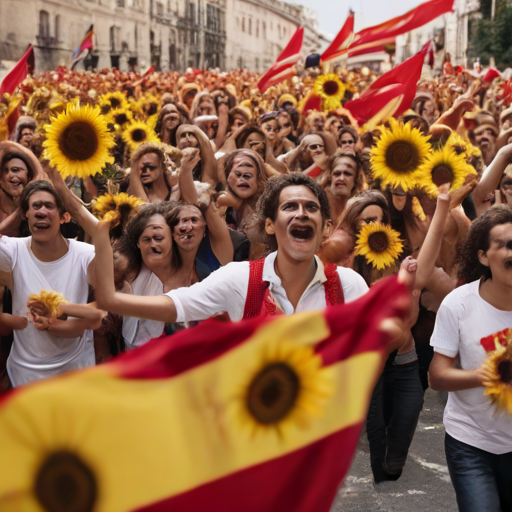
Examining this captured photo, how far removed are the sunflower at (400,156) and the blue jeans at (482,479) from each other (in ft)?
6.49

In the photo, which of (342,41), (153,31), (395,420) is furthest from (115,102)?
(153,31)

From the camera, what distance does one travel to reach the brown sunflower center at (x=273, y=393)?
2047mm

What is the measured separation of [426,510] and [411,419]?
0.54 metres

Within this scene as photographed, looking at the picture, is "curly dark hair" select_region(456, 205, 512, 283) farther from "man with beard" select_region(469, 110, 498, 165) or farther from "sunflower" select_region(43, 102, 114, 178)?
"man with beard" select_region(469, 110, 498, 165)

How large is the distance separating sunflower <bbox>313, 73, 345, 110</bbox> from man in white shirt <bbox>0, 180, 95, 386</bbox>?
9.53 meters

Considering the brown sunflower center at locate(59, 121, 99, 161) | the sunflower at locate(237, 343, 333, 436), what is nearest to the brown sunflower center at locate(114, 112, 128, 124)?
the brown sunflower center at locate(59, 121, 99, 161)

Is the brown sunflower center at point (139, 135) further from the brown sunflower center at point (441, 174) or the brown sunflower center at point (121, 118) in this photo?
the brown sunflower center at point (441, 174)

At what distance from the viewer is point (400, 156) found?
16.8 feet

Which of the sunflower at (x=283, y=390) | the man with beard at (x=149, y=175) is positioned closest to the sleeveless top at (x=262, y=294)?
the sunflower at (x=283, y=390)

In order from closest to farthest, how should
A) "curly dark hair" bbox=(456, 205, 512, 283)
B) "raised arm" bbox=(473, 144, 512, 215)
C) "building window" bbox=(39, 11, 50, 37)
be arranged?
1. "curly dark hair" bbox=(456, 205, 512, 283)
2. "raised arm" bbox=(473, 144, 512, 215)
3. "building window" bbox=(39, 11, 50, 37)

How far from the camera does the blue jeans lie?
337 cm

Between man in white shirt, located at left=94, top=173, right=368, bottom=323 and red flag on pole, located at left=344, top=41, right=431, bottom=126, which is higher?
red flag on pole, located at left=344, top=41, right=431, bottom=126

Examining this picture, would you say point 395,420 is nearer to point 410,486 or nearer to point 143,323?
point 410,486

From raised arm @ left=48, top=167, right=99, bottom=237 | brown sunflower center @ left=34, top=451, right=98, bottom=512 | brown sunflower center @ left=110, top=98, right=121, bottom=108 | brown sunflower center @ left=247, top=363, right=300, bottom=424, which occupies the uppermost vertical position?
brown sunflower center @ left=110, top=98, right=121, bottom=108
